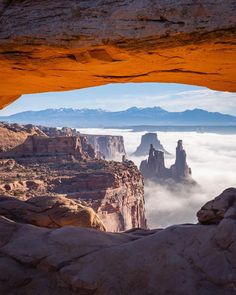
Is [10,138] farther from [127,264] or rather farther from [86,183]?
[127,264]

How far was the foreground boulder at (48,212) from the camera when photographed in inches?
596

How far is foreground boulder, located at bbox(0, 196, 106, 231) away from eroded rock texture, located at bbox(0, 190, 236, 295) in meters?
4.05

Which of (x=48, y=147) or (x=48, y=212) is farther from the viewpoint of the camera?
(x=48, y=147)

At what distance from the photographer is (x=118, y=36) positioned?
9211 millimetres

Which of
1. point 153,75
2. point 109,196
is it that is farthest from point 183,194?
point 153,75

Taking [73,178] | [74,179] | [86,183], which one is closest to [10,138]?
[73,178]

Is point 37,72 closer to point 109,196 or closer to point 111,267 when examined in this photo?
point 111,267

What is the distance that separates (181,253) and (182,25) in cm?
581

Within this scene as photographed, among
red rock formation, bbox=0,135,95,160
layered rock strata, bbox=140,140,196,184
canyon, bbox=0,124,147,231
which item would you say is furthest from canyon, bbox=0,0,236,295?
layered rock strata, bbox=140,140,196,184

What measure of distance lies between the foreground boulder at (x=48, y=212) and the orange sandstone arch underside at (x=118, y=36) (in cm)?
603

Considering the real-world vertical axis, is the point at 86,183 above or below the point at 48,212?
below

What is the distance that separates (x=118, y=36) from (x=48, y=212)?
9.45 m

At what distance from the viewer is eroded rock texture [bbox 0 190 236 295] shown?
8695mm

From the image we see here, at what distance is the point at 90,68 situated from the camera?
11688mm
